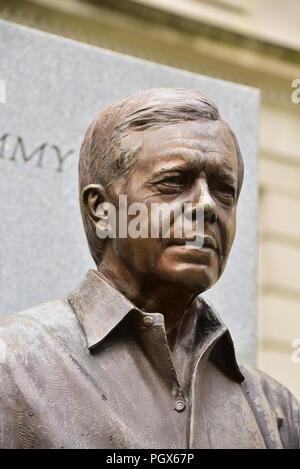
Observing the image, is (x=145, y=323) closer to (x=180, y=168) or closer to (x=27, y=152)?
(x=180, y=168)

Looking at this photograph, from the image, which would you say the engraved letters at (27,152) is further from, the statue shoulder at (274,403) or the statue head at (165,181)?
the statue shoulder at (274,403)

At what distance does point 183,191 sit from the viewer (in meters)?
4.18

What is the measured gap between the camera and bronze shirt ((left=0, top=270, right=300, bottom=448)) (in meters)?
3.92

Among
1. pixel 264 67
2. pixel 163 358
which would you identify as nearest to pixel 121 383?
pixel 163 358

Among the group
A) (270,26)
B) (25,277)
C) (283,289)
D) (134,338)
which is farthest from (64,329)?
(270,26)

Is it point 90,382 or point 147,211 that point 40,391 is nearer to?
point 90,382

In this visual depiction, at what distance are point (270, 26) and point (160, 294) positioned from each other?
23.3ft

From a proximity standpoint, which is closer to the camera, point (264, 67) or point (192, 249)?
point (192, 249)

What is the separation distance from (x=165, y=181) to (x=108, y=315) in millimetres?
447

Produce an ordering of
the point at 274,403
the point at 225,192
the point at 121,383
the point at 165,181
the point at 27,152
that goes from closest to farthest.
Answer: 1. the point at 121,383
2. the point at 165,181
3. the point at 225,192
4. the point at 274,403
5. the point at 27,152

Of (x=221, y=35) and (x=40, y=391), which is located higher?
(x=221, y=35)

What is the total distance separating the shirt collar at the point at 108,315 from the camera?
4160mm

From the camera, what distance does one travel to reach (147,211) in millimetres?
4160

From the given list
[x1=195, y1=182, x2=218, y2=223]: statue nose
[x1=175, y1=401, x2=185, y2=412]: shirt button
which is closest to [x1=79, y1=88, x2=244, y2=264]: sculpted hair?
[x1=195, y1=182, x2=218, y2=223]: statue nose
